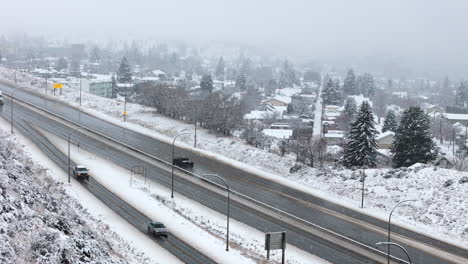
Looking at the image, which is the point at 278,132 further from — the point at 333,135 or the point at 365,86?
the point at 365,86

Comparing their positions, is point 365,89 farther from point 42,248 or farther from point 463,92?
point 42,248

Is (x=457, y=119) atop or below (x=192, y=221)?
atop

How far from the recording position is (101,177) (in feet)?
168

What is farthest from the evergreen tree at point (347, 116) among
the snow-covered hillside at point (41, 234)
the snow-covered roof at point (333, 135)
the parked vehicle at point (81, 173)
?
the snow-covered hillside at point (41, 234)

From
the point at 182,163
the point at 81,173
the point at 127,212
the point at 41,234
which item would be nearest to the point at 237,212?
the point at 127,212

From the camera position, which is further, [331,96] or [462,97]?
[462,97]

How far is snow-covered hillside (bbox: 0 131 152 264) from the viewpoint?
2125 cm

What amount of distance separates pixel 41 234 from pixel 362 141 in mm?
40109

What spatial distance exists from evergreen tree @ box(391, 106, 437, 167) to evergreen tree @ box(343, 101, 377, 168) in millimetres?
3136

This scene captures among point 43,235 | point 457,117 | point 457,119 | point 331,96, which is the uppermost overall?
point 331,96

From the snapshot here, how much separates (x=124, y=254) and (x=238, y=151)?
34154 mm

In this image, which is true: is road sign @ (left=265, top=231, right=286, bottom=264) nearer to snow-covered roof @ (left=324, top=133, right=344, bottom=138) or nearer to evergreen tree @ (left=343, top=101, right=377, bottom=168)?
evergreen tree @ (left=343, top=101, right=377, bottom=168)

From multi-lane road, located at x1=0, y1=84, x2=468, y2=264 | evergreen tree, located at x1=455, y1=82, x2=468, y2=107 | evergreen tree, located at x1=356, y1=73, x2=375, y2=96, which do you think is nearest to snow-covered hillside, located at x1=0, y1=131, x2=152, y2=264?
multi-lane road, located at x1=0, y1=84, x2=468, y2=264

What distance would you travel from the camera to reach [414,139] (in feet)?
186
